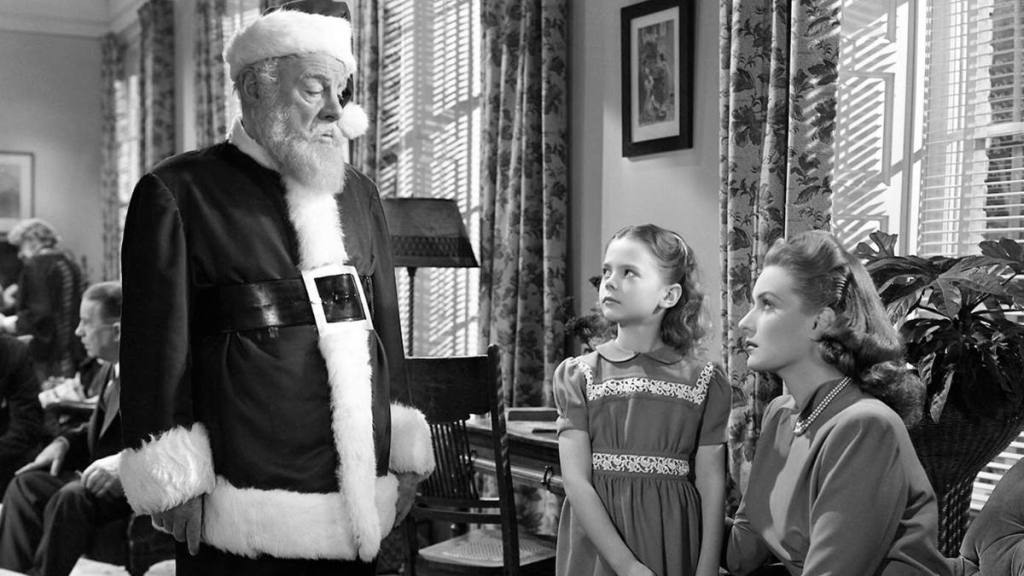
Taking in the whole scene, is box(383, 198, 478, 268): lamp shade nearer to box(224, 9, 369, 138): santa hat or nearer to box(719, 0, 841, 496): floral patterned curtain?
box(719, 0, 841, 496): floral patterned curtain

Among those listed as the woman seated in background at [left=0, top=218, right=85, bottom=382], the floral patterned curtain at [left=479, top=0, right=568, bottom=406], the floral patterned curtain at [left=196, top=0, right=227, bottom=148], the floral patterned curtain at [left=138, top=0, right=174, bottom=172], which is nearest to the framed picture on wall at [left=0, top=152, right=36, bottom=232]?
the woman seated in background at [left=0, top=218, right=85, bottom=382]

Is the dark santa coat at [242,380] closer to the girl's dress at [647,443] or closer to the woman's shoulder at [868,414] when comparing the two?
the girl's dress at [647,443]

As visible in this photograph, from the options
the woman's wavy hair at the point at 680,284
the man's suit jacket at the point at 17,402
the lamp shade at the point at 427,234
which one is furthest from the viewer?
the man's suit jacket at the point at 17,402

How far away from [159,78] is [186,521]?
7257 millimetres

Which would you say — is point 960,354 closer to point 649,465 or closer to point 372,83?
point 649,465

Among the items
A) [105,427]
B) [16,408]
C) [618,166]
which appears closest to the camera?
[105,427]

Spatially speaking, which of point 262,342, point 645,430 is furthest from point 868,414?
point 262,342

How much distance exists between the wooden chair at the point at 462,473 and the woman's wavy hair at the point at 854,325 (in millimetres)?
1110

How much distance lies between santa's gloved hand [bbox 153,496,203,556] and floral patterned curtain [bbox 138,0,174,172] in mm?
7057

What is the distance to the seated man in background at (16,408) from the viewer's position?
175 inches

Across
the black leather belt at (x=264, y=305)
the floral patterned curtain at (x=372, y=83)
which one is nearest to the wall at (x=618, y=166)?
the floral patterned curtain at (x=372, y=83)

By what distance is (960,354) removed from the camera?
2.17 meters

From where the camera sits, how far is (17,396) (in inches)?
177

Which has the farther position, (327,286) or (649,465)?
(649,465)
